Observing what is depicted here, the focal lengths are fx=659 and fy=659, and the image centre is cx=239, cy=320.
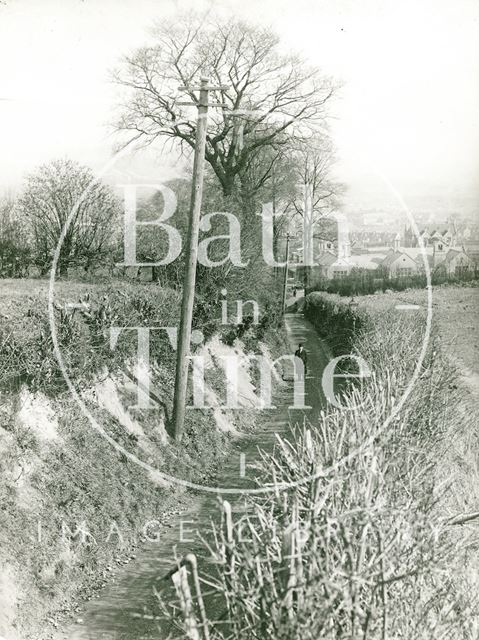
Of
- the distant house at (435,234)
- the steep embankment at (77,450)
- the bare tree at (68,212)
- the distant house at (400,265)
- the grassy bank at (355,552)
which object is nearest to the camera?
the grassy bank at (355,552)

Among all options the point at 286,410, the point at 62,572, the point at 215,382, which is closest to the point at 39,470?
the point at 62,572

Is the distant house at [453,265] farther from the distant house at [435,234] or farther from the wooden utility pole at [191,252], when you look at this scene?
the wooden utility pole at [191,252]

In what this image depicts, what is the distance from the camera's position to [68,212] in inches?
803

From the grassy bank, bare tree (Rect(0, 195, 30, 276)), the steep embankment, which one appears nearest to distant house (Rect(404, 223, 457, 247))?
the steep embankment

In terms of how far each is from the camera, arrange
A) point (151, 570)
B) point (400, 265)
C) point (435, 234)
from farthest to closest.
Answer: point (400, 265)
point (435, 234)
point (151, 570)

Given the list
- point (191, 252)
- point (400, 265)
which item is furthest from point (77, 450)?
point (400, 265)

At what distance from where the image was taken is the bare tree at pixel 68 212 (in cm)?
2012

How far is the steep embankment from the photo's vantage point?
366 inches

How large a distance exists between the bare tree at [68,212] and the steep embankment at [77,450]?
4662mm

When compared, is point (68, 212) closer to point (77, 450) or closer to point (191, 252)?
point (191, 252)

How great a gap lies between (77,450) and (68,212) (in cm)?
1063

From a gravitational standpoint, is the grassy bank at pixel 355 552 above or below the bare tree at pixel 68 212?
below

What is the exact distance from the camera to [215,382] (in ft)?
63.3

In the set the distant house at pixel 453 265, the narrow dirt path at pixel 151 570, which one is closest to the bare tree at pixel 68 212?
the narrow dirt path at pixel 151 570
